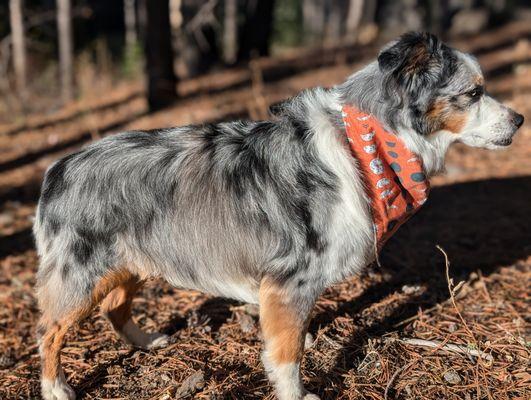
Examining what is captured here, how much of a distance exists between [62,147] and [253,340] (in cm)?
575

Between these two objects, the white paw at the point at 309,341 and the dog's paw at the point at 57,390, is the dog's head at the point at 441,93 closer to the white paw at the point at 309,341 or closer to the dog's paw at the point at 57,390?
the white paw at the point at 309,341

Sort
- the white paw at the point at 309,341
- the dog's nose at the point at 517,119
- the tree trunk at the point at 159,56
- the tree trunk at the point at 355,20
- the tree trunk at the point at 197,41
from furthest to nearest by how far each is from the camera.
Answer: the tree trunk at the point at 355,20
the tree trunk at the point at 197,41
the tree trunk at the point at 159,56
the white paw at the point at 309,341
the dog's nose at the point at 517,119

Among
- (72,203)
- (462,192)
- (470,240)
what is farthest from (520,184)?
(72,203)

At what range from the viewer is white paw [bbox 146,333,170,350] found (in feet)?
11.9

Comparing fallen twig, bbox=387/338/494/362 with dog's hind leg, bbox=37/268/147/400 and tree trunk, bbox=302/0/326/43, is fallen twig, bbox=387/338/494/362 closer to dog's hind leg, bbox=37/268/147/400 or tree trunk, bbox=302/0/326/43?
dog's hind leg, bbox=37/268/147/400

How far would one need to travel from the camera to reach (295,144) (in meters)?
3.03

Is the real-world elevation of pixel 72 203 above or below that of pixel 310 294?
above

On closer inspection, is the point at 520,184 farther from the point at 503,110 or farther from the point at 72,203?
the point at 72,203

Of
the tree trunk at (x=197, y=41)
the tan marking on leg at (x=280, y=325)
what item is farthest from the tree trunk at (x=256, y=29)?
the tan marking on leg at (x=280, y=325)

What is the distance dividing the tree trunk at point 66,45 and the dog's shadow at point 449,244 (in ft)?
26.5

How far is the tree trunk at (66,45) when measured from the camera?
10609mm

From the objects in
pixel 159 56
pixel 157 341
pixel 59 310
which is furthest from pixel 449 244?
pixel 159 56

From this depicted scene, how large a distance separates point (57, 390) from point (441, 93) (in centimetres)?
275

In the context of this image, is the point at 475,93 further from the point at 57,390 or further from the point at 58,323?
the point at 57,390
